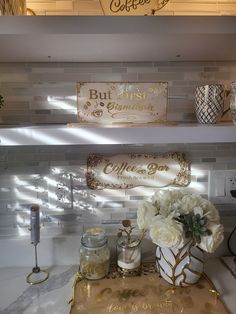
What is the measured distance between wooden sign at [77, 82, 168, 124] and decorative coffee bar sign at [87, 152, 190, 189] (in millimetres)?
148

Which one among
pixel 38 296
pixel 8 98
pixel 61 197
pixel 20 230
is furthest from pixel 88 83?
pixel 38 296

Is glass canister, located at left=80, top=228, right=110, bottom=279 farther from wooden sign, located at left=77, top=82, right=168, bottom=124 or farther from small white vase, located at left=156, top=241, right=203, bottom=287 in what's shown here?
wooden sign, located at left=77, top=82, right=168, bottom=124

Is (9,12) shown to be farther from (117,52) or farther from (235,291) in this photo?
(235,291)

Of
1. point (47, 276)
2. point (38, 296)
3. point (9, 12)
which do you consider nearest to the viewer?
point (9, 12)

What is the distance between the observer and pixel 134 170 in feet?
3.47

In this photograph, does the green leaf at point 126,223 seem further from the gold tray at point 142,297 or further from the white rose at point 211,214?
the white rose at point 211,214

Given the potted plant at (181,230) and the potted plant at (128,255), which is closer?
the potted plant at (181,230)

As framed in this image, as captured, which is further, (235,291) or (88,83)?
(88,83)

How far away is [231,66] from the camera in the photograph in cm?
103

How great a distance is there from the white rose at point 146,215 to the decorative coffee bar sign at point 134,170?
16cm

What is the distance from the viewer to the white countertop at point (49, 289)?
0.83m

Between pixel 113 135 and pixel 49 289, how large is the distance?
59cm

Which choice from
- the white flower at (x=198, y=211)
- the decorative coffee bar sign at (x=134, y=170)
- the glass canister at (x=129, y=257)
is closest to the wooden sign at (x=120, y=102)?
the decorative coffee bar sign at (x=134, y=170)

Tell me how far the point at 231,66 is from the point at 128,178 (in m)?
0.59
